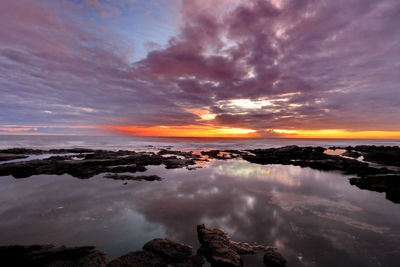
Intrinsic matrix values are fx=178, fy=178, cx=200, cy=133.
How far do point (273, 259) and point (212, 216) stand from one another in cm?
433

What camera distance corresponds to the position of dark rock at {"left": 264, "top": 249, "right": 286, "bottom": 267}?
627 centimetres

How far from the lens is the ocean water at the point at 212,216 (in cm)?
741

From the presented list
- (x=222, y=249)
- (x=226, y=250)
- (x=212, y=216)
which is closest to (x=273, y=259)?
(x=226, y=250)

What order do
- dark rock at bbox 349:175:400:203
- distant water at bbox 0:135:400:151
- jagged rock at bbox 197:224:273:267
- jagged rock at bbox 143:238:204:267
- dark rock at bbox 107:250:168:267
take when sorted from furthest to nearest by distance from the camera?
1. distant water at bbox 0:135:400:151
2. dark rock at bbox 349:175:400:203
3. jagged rock at bbox 143:238:204:267
4. jagged rock at bbox 197:224:273:267
5. dark rock at bbox 107:250:168:267

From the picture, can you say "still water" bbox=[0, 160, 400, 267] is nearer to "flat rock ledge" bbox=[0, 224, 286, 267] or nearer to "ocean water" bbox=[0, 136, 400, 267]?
"ocean water" bbox=[0, 136, 400, 267]

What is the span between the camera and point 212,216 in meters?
10.2

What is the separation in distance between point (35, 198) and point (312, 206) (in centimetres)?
1917

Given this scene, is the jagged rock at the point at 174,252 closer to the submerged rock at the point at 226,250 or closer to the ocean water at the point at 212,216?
the submerged rock at the point at 226,250

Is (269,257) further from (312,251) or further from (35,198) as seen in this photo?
(35,198)

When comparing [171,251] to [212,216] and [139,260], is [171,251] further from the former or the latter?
[212,216]

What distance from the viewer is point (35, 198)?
12617 mm

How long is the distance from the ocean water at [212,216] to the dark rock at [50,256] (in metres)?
0.62

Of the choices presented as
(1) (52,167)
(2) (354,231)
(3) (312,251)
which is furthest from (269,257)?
(1) (52,167)

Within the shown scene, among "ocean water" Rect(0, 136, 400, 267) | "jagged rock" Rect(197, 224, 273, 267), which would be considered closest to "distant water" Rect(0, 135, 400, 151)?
"ocean water" Rect(0, 136, 400, 267)
